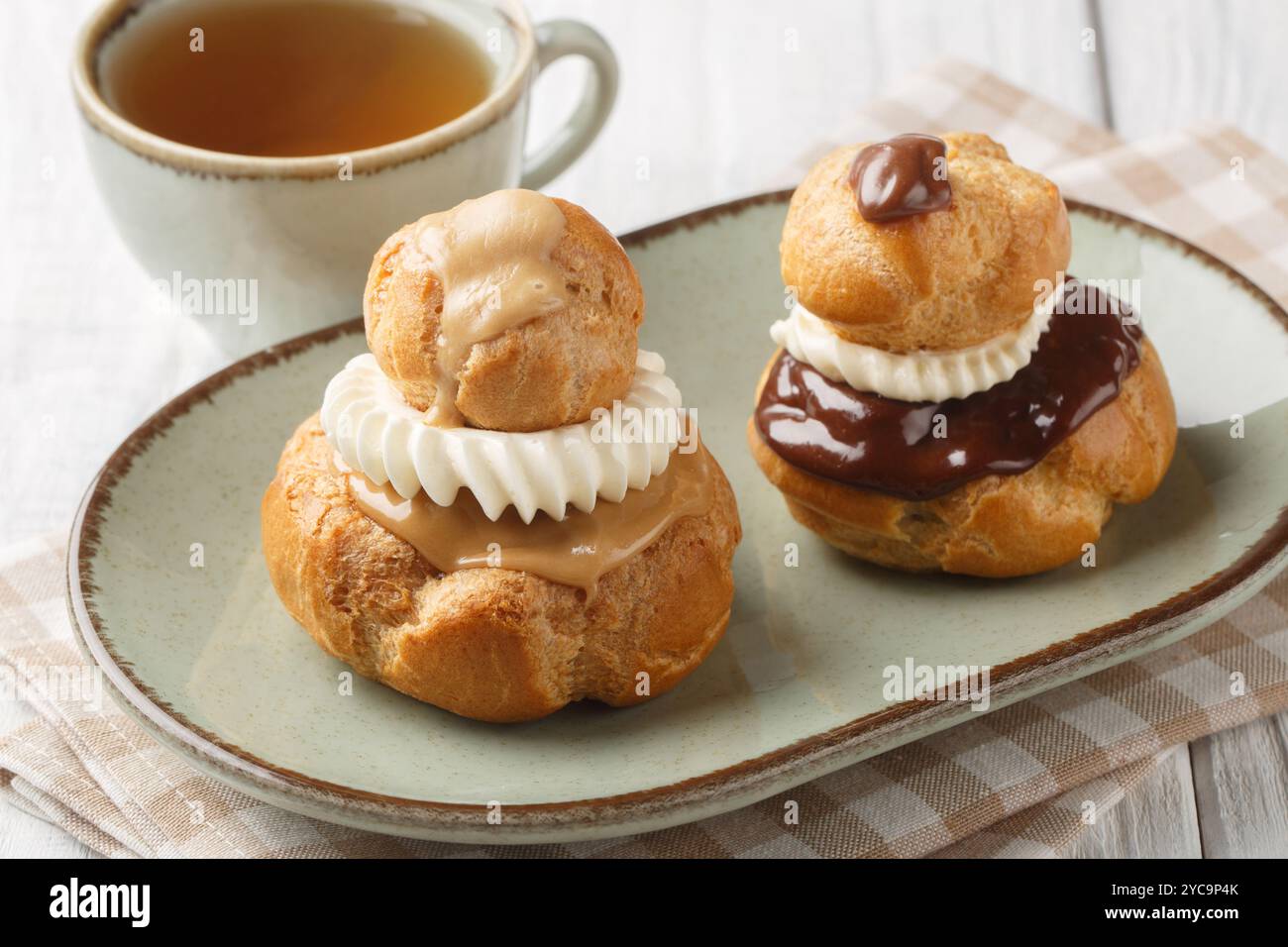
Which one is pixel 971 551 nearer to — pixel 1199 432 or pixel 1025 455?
pixel 1025 455

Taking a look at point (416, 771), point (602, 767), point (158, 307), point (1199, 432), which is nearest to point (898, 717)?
point (602, 767)

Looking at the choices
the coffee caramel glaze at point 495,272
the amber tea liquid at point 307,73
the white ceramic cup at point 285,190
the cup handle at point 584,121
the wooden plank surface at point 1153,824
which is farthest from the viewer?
the cup handle at point 584,121

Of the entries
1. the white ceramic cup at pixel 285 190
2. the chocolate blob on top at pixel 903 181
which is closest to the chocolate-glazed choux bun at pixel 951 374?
the chocolate blob on top at pixel 903 181

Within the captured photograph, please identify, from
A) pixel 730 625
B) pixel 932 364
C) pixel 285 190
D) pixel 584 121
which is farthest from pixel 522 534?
pixel 584 121

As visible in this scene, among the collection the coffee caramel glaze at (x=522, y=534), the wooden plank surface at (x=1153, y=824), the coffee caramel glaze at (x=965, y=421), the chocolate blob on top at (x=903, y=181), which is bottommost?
the wooden plank surface at (x=1153, y=824)

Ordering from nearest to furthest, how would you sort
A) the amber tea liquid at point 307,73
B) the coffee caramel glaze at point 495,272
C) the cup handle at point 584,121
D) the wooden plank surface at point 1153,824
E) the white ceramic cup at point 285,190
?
the coffee caramel glaze at point 495,272
the wooden plank surface at point 1153,824
the white ceramic cup at point 285,190
the amber tea liquid at point 307,73
the cup handle at point 584,121

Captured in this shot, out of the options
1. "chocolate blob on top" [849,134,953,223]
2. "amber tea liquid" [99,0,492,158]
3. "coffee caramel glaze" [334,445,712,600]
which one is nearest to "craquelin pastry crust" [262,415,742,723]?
"coffee caramel glaze" [334,445,712,600]

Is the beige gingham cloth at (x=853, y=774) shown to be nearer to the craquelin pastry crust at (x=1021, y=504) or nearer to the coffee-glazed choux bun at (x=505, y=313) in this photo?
the craquelin pastry crust at (x=1021, y=504)

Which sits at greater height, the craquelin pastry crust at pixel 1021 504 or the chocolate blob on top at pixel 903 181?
the chocolate blob on top at pixel 903 181
